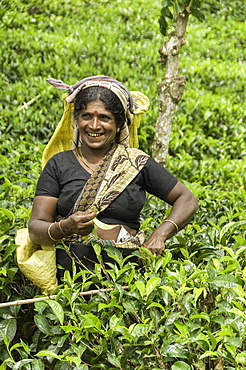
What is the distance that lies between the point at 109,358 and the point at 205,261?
1.11 metres

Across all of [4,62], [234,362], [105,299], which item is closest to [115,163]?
[105,299]

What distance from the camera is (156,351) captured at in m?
2.10

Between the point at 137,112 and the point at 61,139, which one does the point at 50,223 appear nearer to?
the point at 61,139

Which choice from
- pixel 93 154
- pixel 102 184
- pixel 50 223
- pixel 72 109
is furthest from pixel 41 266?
pixel 72 109

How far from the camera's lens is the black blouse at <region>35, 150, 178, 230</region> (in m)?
2.64

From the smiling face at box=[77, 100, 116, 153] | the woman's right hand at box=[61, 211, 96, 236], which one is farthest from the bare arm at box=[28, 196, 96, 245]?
the smiling face at box=[77, 100, 116, 153]

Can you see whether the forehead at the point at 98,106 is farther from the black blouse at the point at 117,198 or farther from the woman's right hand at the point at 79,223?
the woman's right hand at the point at 79,223

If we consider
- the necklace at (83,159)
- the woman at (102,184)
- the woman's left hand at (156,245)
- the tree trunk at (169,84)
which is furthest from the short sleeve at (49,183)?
the tree trunk at (169,84)

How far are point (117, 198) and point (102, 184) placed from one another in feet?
0.38

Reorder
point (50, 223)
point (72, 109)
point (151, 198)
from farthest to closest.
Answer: point (151, 198)
point (72, 109)
point (50, 223)

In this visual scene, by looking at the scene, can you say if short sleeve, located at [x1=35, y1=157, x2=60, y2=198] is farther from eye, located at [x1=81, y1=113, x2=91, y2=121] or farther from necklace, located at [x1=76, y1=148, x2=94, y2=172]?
eye, located at [x1=81, y1=113, x2=91, y2=121]

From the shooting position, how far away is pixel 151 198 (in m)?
3.95

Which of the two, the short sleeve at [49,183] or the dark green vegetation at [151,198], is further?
the short sleeve at [49,183]

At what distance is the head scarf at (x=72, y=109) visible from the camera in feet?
8.89
